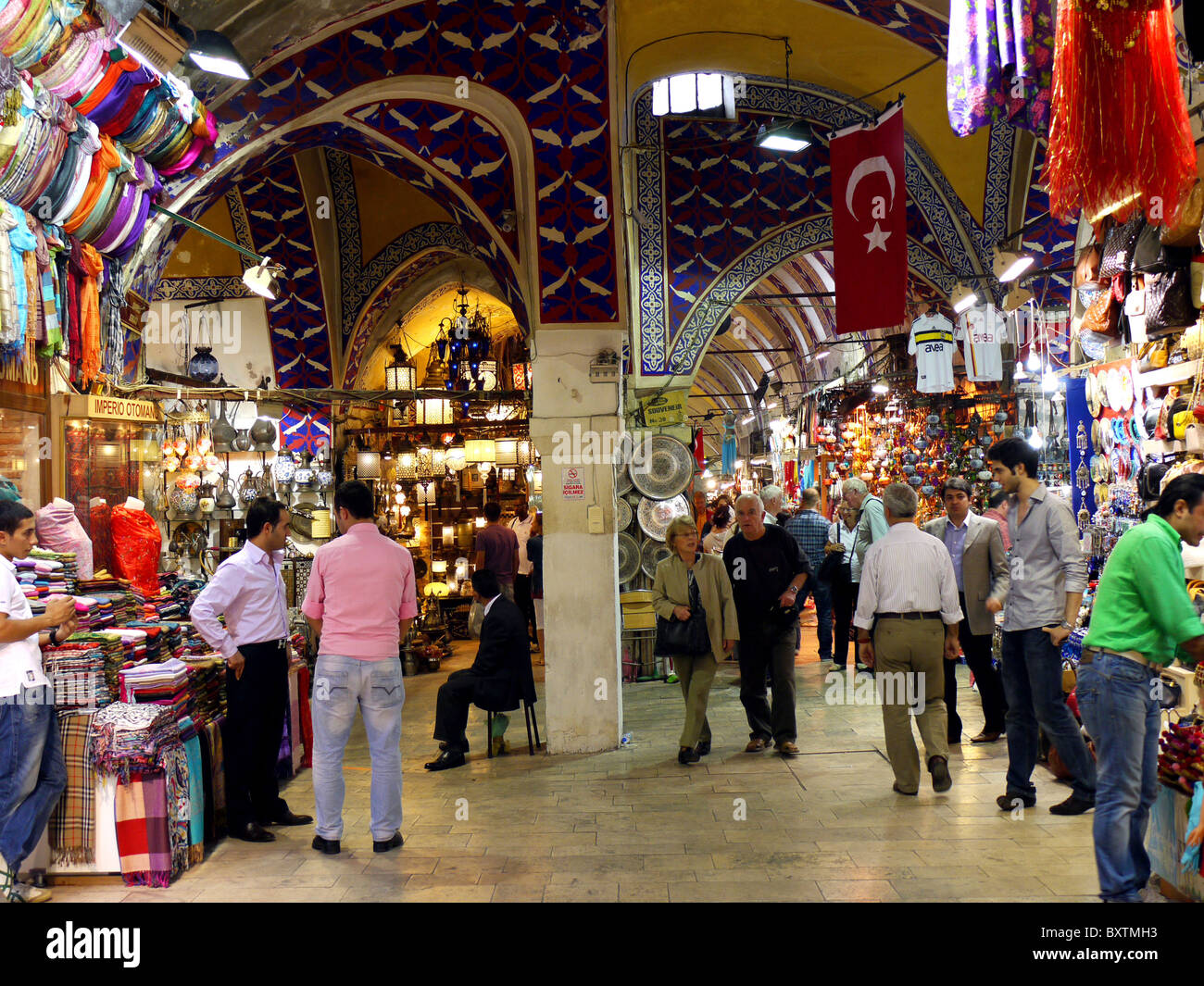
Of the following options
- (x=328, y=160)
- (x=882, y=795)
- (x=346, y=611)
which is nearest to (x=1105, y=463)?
(x=882, y=795)

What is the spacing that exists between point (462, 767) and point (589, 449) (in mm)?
2030

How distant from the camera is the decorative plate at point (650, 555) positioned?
9750 millimetres

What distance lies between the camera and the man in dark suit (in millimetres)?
5852

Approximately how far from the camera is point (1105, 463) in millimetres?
5203

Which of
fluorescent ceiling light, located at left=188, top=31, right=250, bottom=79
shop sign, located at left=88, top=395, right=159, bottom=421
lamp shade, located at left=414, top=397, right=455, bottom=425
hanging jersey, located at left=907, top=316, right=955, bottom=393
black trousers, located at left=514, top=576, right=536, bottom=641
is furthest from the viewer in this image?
lamp shade, located at left=414, top=397, right=455, bottom=425

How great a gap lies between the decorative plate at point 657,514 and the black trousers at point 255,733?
5.45 meters

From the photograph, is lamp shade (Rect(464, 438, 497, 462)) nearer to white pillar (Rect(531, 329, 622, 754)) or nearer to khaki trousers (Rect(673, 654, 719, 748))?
white pillar (Rect(531, 329, 622, 754))

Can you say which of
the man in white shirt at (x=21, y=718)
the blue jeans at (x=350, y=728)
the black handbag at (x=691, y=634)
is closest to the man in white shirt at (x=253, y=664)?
the blue jeans at (x=350, y=728)

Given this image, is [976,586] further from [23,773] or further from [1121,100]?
[23,773]

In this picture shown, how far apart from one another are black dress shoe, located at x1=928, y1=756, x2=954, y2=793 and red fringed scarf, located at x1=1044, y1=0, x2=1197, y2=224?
8.83ft

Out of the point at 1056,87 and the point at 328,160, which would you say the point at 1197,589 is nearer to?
the point at 1056,87

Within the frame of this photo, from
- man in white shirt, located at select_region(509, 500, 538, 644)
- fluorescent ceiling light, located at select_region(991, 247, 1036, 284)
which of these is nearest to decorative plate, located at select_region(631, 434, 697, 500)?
man in white shirt, located at select_region(509, 500, 538, 644)

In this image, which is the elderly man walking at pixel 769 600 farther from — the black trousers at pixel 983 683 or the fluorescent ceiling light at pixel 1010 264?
the fluorescent ceiling light at pixel 1010 264

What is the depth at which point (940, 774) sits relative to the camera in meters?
4.94
